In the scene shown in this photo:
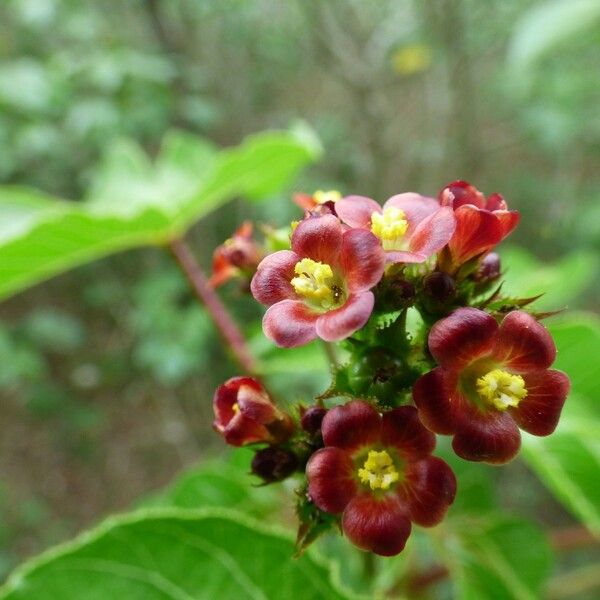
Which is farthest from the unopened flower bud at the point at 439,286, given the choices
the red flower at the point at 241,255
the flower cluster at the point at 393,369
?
the red flower at the point at 241,255

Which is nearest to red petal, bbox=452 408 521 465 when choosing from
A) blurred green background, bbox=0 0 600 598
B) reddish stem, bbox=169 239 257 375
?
reddish stem, bbox=169 239 257 375

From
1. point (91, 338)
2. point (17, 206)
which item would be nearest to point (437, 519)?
point (17, 206)

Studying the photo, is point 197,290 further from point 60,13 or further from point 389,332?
point 60,13

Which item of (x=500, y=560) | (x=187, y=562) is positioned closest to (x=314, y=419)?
(x=187, y=562)

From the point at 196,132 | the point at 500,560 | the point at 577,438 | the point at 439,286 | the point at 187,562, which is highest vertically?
the point at 439,286

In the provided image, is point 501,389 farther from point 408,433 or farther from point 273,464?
point 273,464

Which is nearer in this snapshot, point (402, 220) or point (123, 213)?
point (402, 220)
